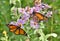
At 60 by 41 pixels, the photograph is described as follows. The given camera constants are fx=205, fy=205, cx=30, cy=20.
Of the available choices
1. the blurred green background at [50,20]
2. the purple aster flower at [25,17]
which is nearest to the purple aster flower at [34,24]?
the purple aster flower at [25,17]

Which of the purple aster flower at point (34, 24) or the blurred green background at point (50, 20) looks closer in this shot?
the purple aster flower at point (34, 24)

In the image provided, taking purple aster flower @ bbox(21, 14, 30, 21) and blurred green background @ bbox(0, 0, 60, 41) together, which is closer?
purple aster flower @ bbox(21, 14, 30, 21)

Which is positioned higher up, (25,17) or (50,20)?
(25,17)

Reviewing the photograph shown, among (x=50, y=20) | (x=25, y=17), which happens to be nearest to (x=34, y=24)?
(x=25, y=17)

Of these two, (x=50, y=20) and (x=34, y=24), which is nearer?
(x=34, y=24)

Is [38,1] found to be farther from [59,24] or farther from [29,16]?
[59,24]

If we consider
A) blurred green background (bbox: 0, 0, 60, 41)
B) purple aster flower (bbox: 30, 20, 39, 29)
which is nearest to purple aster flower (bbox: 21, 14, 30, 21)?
purple aster flower (bbox: 30, 20, 39, 29)

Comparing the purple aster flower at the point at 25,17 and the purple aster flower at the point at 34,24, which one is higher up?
the purple aster flower at the point at 25,17

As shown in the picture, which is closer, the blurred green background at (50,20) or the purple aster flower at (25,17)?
the purple aster flower at (25,17)

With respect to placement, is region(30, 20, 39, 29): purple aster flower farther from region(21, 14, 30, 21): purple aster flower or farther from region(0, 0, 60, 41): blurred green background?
region(0, 0, 60, 41): blurred green background

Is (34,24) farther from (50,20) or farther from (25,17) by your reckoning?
(50,20)

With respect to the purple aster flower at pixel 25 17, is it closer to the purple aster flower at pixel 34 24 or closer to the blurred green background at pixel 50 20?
the purple aster flower at pixel 34 24
